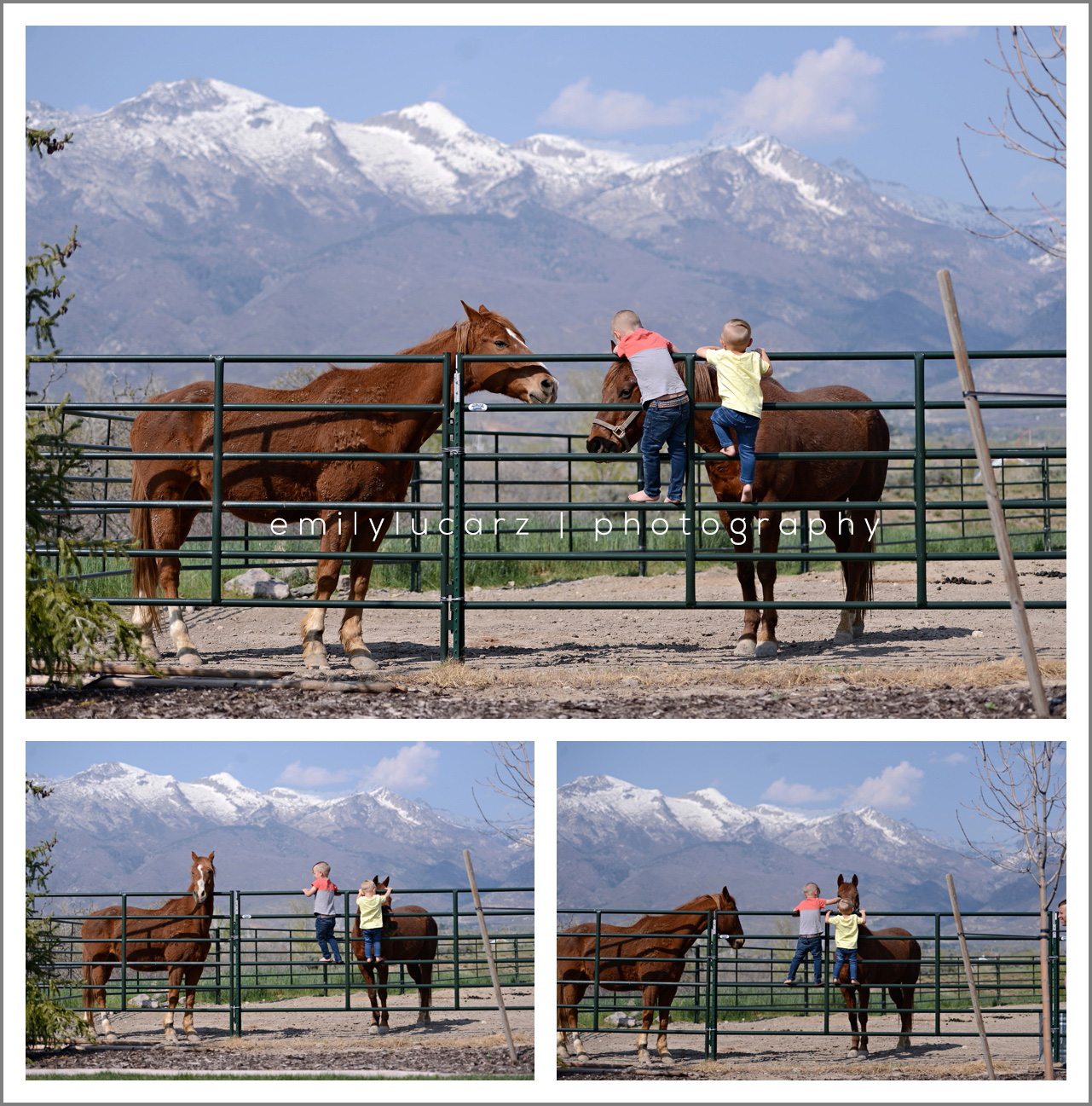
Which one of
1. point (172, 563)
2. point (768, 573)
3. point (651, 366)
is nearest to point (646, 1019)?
point (768, 573)

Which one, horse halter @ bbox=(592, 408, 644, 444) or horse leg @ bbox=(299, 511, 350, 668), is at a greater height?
horse halter @ bbox=(592, 408, 644, 444)

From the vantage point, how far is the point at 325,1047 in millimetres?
7621

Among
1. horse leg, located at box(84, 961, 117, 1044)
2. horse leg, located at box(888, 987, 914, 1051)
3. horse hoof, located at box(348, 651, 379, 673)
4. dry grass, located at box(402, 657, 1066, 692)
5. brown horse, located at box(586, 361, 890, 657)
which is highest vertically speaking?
brown horse, located at box(586, 361, 890, 657)

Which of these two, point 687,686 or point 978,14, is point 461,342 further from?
point 978,14

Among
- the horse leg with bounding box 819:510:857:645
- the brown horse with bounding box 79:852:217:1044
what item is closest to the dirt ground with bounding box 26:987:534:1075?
the brown horse with bounding box 79:852:217:1044

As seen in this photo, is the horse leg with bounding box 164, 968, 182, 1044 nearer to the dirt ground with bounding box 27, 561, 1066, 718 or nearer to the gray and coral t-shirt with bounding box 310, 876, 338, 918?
the gray and coral t-shirt with bounding box 310, 876, 338, 918

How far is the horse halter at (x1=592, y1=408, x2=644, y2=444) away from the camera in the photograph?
7.31 metres

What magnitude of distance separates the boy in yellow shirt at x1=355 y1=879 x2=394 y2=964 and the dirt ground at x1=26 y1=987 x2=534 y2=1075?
0.52 m

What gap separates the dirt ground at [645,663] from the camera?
19.9ft

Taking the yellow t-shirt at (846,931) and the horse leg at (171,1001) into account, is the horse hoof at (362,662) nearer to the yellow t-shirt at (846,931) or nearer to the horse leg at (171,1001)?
the horse leg at (171,1001)

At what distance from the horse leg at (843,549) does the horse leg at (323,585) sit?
321cm

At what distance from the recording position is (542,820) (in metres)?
5.22

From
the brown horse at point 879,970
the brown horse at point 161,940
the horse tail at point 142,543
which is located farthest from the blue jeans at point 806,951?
the horse tail at point 142,543

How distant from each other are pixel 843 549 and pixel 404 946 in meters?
4.10
